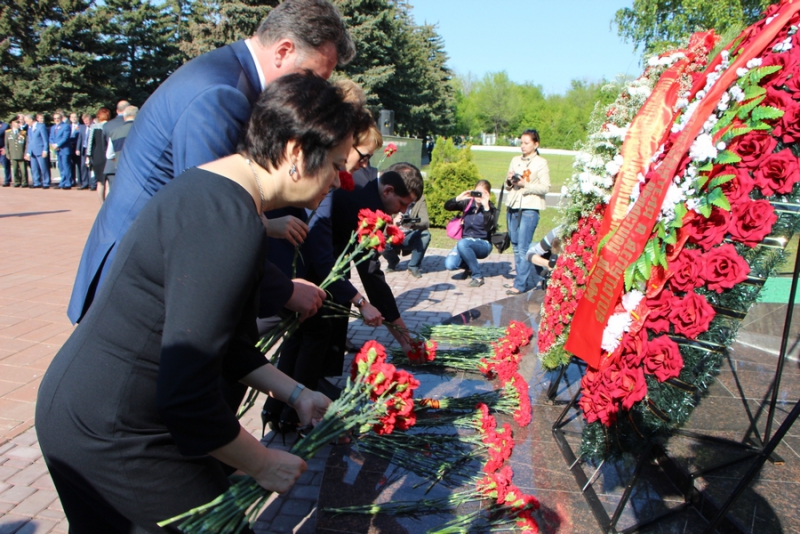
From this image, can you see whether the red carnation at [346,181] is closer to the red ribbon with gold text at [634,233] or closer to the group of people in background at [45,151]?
the red ribbon with gold text at [634,233]

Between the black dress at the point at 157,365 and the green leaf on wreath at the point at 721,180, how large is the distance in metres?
1.69

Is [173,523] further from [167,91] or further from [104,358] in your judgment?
[167,91]

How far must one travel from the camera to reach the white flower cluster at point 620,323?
2275 millimetres

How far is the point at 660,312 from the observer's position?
2.14 metres

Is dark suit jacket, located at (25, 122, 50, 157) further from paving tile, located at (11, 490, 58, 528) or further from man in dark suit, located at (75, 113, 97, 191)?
paving tile, located at (11, 490, 58, 528)

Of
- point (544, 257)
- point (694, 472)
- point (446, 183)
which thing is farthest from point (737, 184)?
point (446, 183)

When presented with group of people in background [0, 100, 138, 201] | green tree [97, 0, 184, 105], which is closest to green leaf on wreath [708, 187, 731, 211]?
group of people in background [0, 100, 138, 201]

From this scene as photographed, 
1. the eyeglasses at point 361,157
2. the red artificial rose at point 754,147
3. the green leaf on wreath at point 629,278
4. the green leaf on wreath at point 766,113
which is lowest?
the green leaf on wreath at point 629,278

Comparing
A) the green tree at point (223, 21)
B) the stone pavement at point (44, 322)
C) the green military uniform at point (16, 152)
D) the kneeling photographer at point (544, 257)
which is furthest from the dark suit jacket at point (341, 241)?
the green tree at point (223, 21)

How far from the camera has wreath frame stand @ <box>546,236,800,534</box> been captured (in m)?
1.99

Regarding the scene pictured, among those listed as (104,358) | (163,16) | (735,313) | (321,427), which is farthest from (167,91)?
(163,16)

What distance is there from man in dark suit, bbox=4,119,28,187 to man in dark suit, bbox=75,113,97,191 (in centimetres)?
129

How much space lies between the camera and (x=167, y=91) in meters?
1.85

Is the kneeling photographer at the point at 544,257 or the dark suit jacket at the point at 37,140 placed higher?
the kneeling photographer at the point at 544,257
